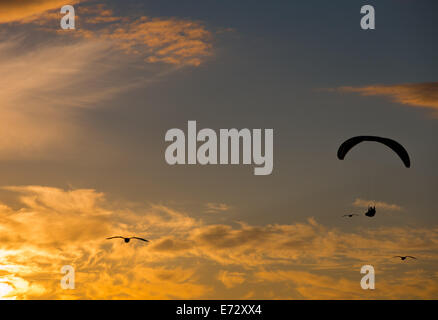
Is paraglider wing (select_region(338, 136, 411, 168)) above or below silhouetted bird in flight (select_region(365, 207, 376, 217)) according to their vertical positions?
above

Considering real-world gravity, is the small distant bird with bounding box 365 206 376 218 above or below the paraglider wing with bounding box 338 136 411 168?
below

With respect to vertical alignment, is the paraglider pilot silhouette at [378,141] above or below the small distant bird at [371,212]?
above

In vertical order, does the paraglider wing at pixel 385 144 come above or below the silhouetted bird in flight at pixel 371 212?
above

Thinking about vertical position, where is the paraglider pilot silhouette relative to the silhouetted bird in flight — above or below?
above

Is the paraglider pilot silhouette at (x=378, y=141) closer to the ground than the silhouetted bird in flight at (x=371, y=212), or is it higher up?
higher up
